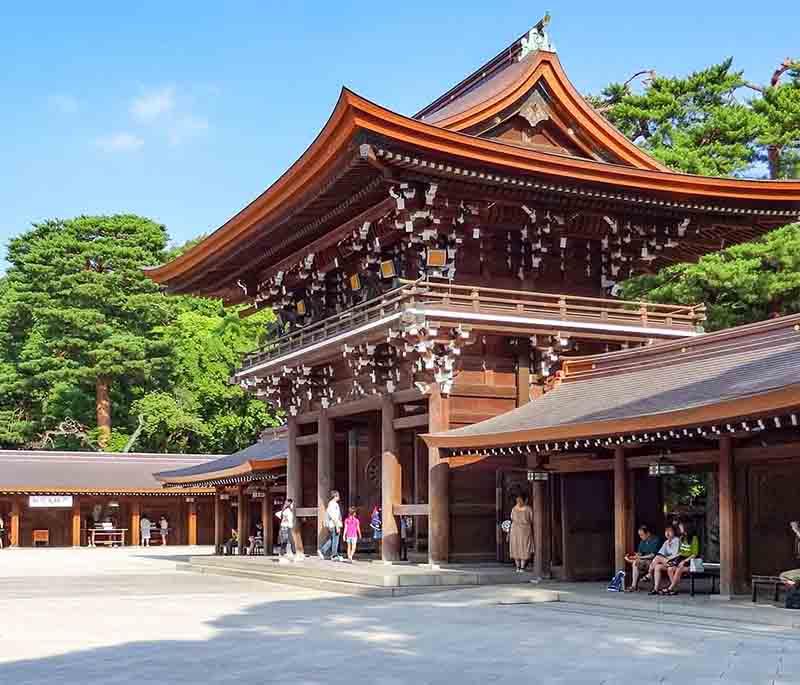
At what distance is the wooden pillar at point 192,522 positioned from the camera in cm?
5281

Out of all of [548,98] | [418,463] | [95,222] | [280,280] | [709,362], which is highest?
[95,222]

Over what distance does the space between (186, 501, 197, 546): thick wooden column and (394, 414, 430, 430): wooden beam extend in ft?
94.4

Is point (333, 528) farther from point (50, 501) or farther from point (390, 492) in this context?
point (50, 501)

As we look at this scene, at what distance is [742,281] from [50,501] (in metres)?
31.6

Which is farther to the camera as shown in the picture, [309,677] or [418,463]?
[418,463]

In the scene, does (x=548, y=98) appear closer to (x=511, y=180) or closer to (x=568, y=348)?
(x=511, y=180)

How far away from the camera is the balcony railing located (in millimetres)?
23641

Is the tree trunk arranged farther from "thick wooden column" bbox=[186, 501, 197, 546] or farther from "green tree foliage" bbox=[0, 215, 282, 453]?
"thick wooden column" bbox=[186, 501, 197, 546]

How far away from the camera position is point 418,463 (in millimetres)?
28297

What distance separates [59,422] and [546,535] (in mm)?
48854

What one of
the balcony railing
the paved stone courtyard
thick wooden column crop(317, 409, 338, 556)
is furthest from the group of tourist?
thick wooden column crop(317, 409, 338, 556)

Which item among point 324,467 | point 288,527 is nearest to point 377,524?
point 324,467

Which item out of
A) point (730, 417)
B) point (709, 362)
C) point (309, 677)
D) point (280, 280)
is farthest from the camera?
point (280, 280)

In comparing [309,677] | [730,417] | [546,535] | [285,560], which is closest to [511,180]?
[546,535]
